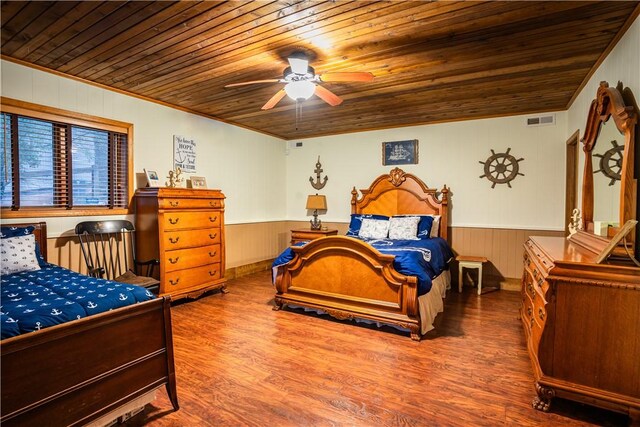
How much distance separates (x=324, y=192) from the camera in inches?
239

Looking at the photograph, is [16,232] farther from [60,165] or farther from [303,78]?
[303,78]

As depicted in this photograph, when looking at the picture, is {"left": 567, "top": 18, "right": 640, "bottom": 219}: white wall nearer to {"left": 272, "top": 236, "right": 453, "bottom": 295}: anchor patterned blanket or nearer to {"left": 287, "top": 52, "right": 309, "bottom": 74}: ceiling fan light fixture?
{"left": 272, "top": 236, "right": 453, "bottom": 295}: anchor patterned blanket

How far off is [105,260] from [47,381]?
8.01 ft

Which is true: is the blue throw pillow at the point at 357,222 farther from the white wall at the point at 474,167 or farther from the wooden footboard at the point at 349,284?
the wooden footboard at the point at 349,284

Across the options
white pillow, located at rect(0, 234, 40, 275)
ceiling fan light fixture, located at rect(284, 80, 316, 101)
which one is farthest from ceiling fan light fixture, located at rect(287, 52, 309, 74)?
white pillow, located at rect(0, 234, 40, 275)

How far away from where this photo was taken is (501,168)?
4633mm

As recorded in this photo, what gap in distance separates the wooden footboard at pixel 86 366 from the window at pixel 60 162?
2.19 metres

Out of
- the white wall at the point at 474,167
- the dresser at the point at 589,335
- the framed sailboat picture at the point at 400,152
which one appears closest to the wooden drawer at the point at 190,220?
the white wall at the point at 474,167

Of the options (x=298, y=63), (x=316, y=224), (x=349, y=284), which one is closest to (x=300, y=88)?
(x=298, y=63)

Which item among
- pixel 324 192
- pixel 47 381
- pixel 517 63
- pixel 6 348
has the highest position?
pixel 517 63

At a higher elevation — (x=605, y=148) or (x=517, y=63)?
(x=517, y=63)

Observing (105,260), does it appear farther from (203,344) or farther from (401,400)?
(401,400)

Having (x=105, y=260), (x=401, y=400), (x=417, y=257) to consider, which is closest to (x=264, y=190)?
(x=105, y=260)

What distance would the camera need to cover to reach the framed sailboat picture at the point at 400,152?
17.1 feet
